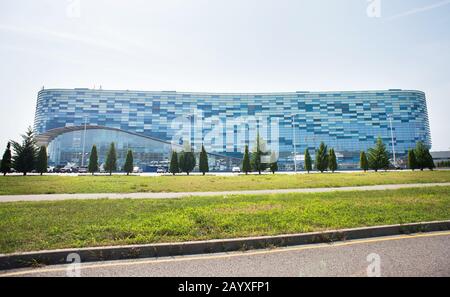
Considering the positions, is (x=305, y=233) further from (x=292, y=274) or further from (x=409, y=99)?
(x=409, y=99)

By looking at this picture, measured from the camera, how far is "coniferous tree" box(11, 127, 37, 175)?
1538 inches

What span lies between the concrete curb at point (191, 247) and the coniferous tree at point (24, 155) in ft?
150

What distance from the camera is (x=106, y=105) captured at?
109375mm

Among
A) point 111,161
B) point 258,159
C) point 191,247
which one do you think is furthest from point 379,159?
point 111,161

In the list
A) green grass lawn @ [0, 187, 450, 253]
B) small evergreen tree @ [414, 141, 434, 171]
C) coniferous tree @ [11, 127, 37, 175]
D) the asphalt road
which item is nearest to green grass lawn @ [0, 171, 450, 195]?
green grass lawn @ [0, 187, 450, 253]

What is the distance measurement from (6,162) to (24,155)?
9.02 ft

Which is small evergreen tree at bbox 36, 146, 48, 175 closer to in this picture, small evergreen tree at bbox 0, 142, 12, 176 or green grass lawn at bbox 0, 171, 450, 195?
small evergreen tree at bbox 0, 142, 12, 176

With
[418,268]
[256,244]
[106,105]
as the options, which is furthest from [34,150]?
[106,105]

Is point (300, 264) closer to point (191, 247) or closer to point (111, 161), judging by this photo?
point (191, 247)

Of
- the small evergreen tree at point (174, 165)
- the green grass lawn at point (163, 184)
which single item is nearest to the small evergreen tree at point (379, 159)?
the green grass lawn at point (163, 184)

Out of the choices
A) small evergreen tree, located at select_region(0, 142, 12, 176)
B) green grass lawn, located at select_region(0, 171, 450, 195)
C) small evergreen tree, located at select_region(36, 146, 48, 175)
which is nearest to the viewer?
green grass lawn, located at select_region(0, 171, 450, 195)

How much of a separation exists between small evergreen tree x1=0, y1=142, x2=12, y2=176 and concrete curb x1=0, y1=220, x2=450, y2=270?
153ft

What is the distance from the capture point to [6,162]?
127ft
